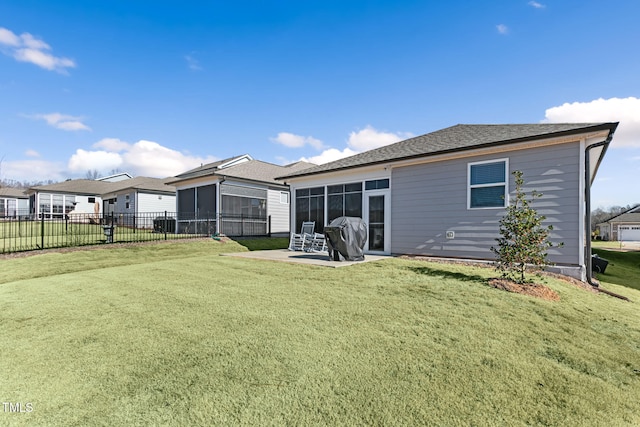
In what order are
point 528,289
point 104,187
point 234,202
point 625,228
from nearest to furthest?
point 528,289, point 234,202, point 104,187, point 625,228

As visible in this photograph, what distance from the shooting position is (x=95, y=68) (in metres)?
13.0

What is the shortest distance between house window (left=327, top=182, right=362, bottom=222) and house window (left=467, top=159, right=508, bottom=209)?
12.1 ft

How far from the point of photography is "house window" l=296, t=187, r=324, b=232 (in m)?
11.3

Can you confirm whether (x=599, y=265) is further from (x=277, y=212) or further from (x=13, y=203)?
(x=13, y=203)

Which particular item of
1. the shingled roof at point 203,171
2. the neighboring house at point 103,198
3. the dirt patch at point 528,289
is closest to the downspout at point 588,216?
the dirt patch at point 528,289

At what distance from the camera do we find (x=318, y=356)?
264cm

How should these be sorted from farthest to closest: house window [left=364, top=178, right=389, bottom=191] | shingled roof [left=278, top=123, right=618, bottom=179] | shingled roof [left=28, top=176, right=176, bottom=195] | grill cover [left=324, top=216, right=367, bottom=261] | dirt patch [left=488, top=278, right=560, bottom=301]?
shingled roof [left=28, top=176, right=176, bottom=195] → house window [left=364, top=178, right=389, bottom=191] → grill cover [left=324, top=216, right=367, bottom=261] → shingled roof [left=278, top=123, right=618, bottom=179] → dirt patch [left=488, top=278, right=560, bottom=301]

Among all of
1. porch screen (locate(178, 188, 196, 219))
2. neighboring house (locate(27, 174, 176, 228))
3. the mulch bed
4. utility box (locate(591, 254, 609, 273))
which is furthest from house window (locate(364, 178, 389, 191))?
neighboring house (locate(27, 174, 176, 228))

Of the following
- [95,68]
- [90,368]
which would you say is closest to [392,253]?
[90,368]

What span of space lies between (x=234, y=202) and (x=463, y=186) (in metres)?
11.5

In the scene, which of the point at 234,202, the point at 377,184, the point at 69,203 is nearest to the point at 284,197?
the point at 234,202

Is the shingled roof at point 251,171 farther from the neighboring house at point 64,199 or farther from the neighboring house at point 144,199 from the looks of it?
the neighboring house at point 64,199

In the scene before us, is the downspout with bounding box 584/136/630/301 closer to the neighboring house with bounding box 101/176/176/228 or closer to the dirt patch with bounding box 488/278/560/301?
the dirt patch with bounding box 488/278/560/301

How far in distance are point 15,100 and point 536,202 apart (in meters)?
21.7
